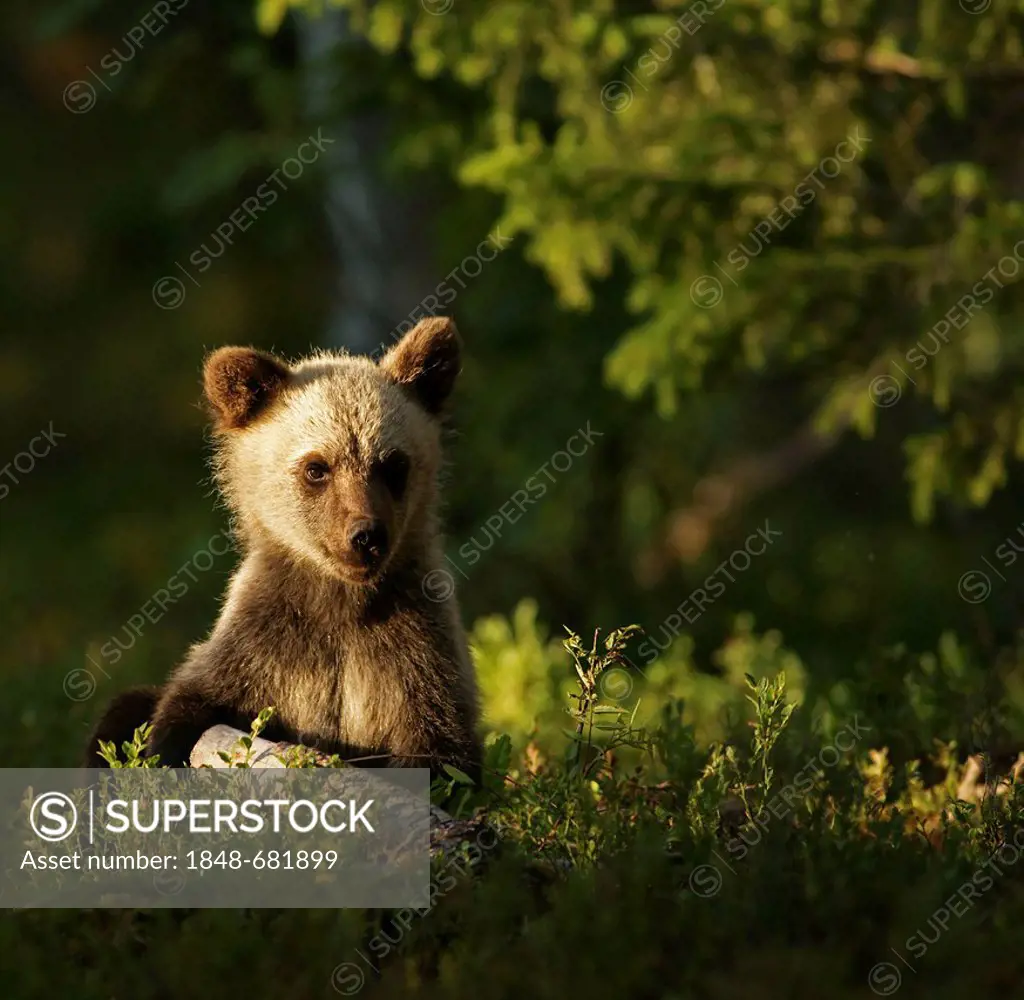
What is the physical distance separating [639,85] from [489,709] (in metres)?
3.76

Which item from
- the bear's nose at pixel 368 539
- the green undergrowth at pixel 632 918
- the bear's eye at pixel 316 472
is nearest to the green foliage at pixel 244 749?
the green undergrowth at pixel 632 918

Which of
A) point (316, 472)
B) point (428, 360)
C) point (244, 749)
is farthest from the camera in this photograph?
point (428, 360)

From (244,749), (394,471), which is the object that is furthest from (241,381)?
(244,749)

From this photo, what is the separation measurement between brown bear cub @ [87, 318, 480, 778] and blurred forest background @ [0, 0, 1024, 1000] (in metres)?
0.89

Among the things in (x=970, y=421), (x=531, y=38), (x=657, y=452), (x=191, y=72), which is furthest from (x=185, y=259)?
(x=970, y=421)

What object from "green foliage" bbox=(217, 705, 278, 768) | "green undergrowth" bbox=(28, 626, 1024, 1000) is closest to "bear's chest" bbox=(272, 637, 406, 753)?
"green foliage" bbox=(217, 705, 278, 768)

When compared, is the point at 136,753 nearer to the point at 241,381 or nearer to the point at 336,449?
the point at 336,449

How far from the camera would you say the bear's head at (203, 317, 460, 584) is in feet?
19.0

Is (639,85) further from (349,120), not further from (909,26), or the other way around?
(349,120)

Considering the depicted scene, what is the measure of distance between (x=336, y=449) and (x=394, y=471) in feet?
0.84

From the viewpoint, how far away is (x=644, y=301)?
8.89 metres

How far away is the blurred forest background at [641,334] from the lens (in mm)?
7684

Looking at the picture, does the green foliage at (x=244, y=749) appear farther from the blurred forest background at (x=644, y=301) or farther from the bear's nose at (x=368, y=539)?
the blurred forest background at (x=644, y=301)

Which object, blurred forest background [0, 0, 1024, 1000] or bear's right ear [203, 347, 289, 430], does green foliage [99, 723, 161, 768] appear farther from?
bear's right ear [203, 347, 289, 430]
